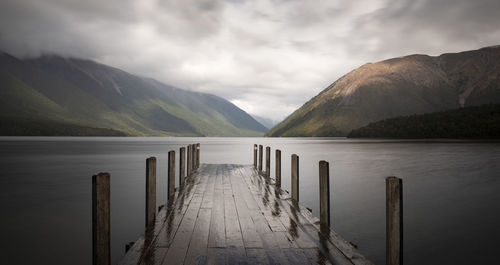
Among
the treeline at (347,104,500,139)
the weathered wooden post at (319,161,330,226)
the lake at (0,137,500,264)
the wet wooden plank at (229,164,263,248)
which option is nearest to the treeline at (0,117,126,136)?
the treeline at (347,104,500,139)

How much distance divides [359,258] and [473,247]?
5483 mm

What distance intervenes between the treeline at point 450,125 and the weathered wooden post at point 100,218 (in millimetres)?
129988

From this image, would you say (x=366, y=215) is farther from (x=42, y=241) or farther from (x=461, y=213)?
(x=42, y=241)

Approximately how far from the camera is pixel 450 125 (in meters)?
119

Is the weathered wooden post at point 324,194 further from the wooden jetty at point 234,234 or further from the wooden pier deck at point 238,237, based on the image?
the wooden pier deck at point 238,237

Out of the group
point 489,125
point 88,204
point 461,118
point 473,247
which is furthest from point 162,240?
point 461,118

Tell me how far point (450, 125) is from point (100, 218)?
455 ft

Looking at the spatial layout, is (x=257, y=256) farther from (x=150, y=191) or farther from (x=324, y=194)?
(x=150, y=191)

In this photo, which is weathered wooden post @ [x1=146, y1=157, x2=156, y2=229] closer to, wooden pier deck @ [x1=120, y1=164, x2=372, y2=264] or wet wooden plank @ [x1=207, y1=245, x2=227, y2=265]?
wooden pier deck @ [x1=120, y1=164, x2=372, y2=264]

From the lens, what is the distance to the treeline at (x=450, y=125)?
10875 cm

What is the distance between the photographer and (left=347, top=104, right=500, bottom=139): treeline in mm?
108750

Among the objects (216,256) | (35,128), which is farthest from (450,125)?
(35,128)

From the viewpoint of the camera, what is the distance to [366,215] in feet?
37.4

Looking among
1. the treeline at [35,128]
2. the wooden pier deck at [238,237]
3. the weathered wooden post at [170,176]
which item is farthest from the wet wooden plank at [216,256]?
the treeline at [35,128]
